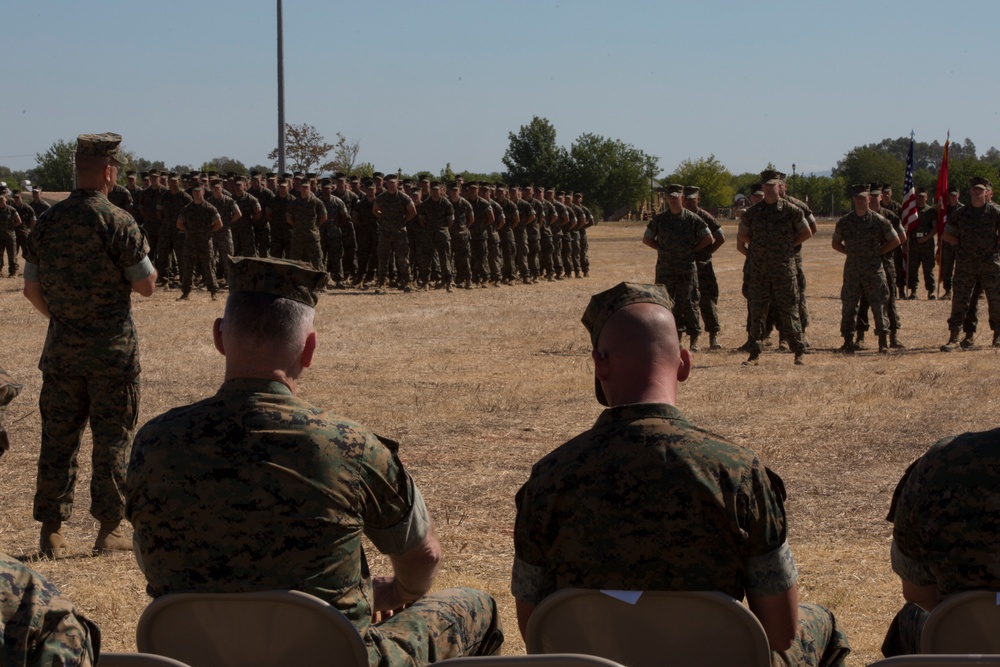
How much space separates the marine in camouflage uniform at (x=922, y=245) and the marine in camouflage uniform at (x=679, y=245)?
8488 millimetres

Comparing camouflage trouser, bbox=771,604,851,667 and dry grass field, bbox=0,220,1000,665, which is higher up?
camouflage trouser, bbox=771,604,851,667

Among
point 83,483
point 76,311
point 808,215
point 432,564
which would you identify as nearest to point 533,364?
point 808,215

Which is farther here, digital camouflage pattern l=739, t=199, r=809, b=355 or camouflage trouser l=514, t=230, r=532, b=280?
camouflage trouser l=514, t=230, r=532, b=280

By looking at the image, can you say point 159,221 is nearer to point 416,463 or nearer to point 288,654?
point 416,463

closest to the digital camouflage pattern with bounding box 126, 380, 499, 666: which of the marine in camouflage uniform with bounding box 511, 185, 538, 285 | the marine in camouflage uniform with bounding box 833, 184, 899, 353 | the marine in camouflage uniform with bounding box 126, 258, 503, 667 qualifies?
the marine in camouflage uniform with bounding box 126, 258, 503, 667

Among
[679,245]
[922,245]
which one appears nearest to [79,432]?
[679,245]

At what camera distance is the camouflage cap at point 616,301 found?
312cm

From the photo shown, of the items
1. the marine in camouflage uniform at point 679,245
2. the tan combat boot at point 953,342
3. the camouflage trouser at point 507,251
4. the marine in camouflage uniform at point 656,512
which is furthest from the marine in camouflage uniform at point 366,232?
the marine in camouflage uniform at point 656,512

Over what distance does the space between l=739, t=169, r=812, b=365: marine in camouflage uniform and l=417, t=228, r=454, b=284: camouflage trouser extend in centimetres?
972

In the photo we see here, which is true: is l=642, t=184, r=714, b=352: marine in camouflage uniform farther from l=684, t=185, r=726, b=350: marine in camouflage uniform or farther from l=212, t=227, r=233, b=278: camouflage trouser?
l=212, t=227, r=233, b=278: camouflage trouser

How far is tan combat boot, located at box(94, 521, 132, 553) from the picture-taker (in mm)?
6137

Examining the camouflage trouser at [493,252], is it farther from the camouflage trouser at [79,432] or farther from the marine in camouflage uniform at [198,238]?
the camouflage trouser at [79,432]

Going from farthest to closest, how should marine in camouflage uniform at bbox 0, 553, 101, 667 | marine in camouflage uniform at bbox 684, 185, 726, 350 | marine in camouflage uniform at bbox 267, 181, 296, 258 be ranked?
marine in camouflage uniform at bbox 267, 181, 296, 258 < marine in camouflage uniform at bbox 684, 185, 726, 350 < marine in camouflage uniform at bbox 0, 553, 101, 667

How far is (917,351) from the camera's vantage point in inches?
539
